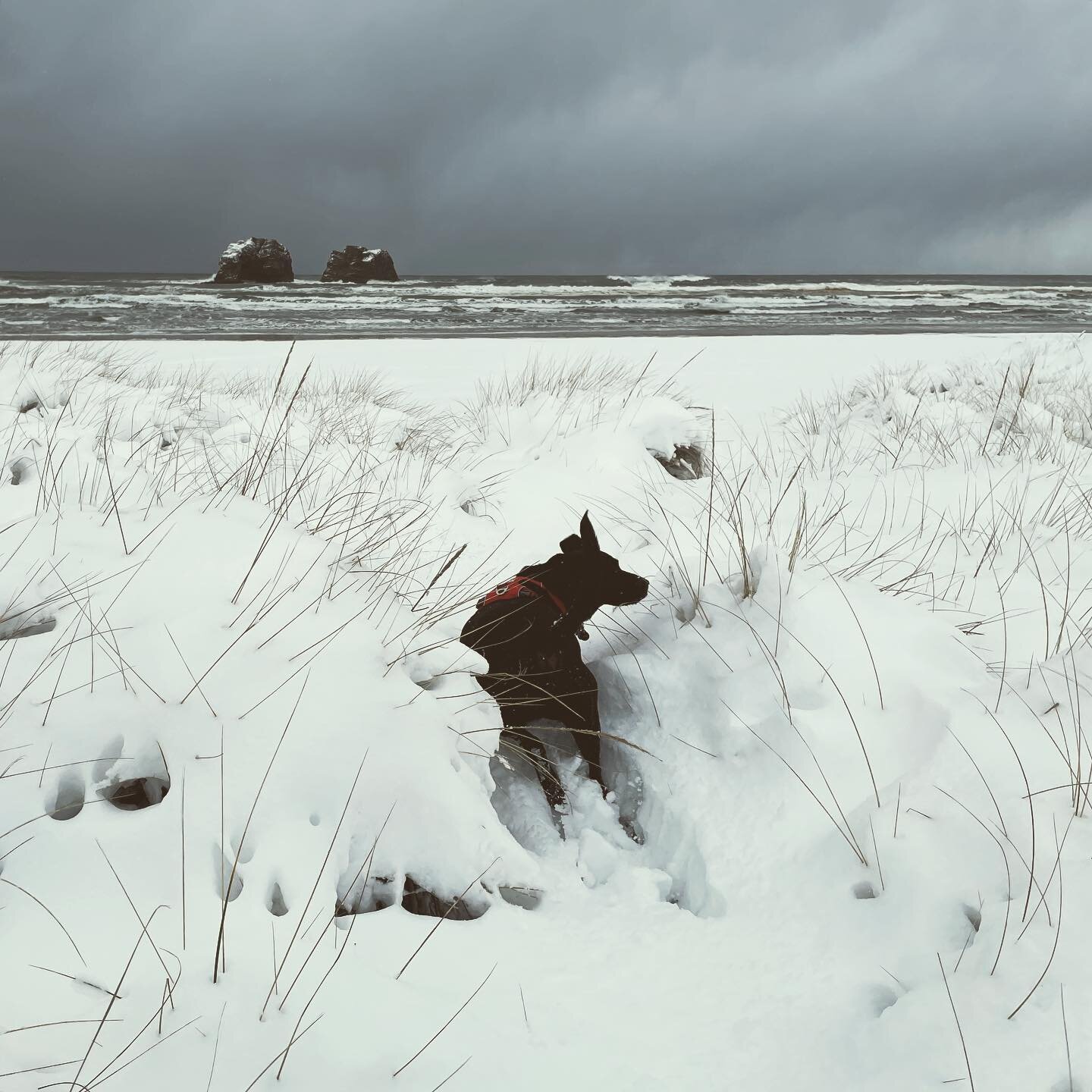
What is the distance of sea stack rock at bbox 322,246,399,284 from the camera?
43562 mm

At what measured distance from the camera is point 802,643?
1870 mm

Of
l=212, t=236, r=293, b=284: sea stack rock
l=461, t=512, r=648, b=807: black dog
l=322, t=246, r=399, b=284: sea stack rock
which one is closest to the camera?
l=461, t=512, r=648, b=807: black dog

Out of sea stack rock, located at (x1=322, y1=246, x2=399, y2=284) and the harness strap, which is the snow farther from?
sea stack rock, located at (x1=322, y1=246, x2=399, y2=284)

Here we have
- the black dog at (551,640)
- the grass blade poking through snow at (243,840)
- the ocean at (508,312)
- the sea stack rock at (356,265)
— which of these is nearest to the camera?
the grass blade poking through snow at (243,840)

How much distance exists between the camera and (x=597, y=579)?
2.01 metres

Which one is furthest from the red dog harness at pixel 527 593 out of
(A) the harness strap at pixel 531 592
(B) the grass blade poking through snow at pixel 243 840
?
(B) the grass blade poking through snow at pixel 243 840

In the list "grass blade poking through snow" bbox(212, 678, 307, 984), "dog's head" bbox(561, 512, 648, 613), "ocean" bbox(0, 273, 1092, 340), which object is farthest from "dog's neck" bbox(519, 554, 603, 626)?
"ocean" bbox(0, 273, 1092, 340)

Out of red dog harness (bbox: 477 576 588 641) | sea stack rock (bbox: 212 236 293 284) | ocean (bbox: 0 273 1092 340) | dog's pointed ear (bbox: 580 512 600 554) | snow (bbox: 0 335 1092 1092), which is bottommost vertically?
snow (bbox: 0 335 1092 1092)

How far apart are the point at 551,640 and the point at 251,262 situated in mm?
46154

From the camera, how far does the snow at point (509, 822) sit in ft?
3.45

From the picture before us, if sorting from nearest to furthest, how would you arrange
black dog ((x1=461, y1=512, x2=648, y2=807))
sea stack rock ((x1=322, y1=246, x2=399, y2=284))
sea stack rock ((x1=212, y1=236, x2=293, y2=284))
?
black dog ((x1=461, y1=512, x2=648, y2=807)), sea stack rock ((x1=212, y1=236, x2=293, y2=284)), sea stack rock ((x1=322, y1=246, x2=399, y2=284))

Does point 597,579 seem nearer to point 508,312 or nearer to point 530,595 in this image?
point 530,595

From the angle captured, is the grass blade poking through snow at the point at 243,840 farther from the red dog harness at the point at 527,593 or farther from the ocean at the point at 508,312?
the ocean at the point at 508,312

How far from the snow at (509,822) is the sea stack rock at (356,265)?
45328 millimetres
